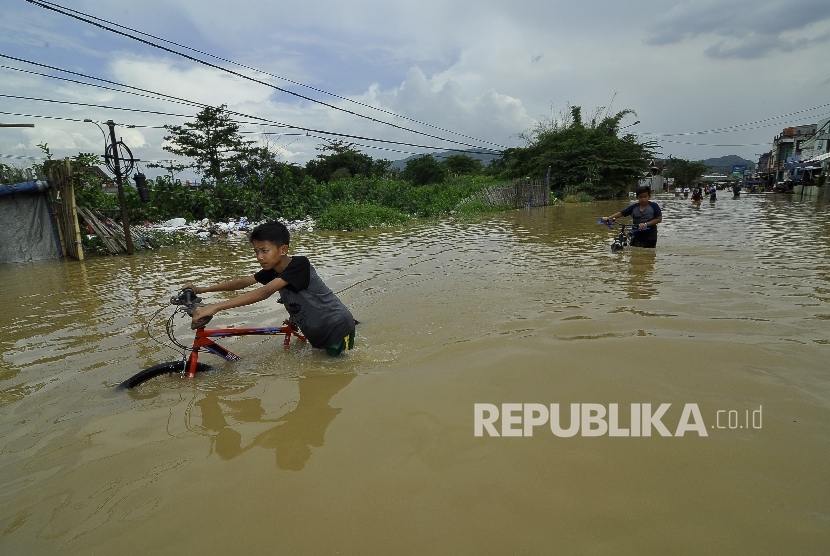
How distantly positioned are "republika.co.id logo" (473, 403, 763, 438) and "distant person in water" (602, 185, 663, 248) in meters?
6.17

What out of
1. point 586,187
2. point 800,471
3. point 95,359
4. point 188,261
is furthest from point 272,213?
point 586,187

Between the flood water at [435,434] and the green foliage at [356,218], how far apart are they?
11.3m

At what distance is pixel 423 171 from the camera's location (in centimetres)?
5450

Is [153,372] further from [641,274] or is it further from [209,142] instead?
[209,142]

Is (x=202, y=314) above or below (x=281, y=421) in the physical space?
above

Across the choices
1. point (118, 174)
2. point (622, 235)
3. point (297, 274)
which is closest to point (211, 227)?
point (118, 174)

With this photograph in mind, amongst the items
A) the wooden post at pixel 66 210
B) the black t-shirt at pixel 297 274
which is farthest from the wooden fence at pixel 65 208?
the black t-shirt at pixel 297 274

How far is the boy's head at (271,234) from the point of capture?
365 centimetres

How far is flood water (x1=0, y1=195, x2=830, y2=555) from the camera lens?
83.4 inches

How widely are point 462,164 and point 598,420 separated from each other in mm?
62062

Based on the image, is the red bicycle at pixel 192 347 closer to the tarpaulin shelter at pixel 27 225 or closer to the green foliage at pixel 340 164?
the tarpaulin shelter at pixel 27 225

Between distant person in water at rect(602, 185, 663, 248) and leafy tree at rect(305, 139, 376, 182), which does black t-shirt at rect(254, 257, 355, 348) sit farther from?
leafy tree at rect(305, 139, 376, 182)

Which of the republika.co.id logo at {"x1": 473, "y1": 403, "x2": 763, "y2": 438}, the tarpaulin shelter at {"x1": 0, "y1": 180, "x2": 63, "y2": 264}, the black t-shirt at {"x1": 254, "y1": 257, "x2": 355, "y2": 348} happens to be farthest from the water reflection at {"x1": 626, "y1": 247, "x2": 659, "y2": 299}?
the tarpaulin shelter at {"x1": 0, "y1": 180, "x2": 63, "y2": 264}

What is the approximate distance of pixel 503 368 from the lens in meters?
3.88
